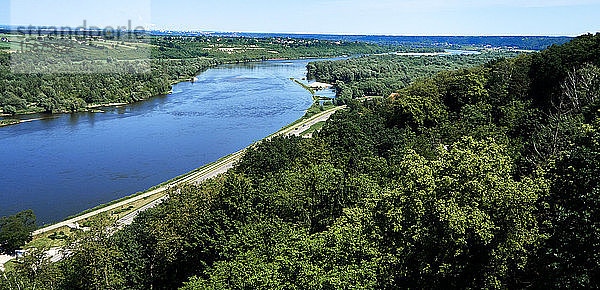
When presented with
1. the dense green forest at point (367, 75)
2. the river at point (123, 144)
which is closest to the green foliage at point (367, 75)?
the dense green forest at point (367, 75)

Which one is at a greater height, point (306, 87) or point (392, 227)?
point (306, 87)

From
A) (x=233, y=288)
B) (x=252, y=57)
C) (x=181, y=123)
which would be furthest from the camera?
(x=252, y=57)

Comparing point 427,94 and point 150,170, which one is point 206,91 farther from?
point 427,94

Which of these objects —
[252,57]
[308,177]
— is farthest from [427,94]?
[252,57]

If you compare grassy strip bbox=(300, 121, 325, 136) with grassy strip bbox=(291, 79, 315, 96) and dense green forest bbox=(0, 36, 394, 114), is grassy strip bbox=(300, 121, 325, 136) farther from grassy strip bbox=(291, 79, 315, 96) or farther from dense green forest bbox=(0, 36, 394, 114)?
dense green forest bbox=(0, 36, 394, 114)

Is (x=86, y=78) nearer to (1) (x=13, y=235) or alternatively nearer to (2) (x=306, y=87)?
(2) (x=306, y=87)

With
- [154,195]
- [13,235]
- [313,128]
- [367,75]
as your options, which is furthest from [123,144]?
[367,75]
